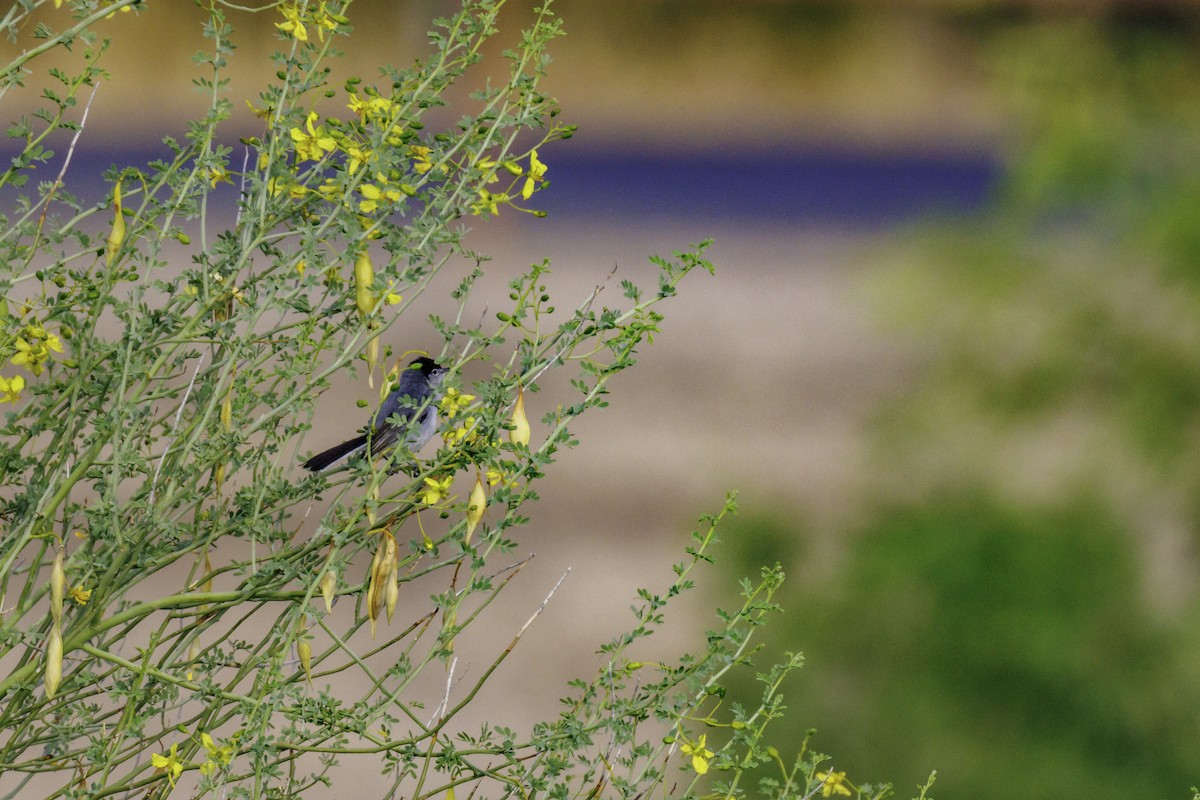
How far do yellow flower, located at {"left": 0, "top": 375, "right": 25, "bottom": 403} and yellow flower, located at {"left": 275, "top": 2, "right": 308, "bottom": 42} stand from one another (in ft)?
1.95

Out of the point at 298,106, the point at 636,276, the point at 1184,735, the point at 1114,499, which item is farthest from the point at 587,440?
the point at 298,106

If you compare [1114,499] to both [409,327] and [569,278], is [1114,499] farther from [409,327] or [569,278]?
[569,278]

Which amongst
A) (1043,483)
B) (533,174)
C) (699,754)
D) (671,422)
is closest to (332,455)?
(533,174)

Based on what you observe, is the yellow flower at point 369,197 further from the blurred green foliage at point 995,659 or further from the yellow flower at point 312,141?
the blurred green foliage at point 995,659

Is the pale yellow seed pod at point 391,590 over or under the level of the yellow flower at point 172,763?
over

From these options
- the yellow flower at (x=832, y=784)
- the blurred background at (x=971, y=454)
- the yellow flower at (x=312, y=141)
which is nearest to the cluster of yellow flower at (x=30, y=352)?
the yellow flower at (x=312, y=141)

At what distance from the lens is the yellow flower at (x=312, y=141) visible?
2.18 m

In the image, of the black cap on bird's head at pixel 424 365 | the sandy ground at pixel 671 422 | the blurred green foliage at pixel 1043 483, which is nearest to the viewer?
the black cap on bird's head at pixel 424 365

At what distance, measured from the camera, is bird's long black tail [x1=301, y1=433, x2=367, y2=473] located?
2.49 metres

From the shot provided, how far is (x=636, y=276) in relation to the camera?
46.9ft

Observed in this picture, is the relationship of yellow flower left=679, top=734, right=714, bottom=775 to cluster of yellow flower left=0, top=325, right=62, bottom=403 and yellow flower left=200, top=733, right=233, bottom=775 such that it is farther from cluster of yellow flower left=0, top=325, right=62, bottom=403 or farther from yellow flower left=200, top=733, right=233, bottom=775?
cluster of yellow flower left=0, top=325, right=62, bottom=403

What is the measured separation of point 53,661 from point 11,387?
16.7 inches

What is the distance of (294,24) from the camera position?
2.28 metres

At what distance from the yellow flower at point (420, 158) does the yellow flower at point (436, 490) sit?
44 cm
